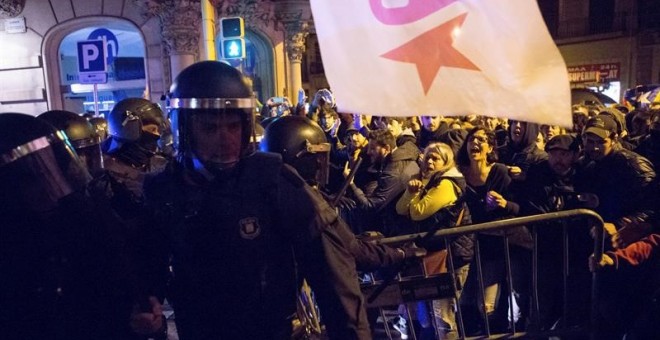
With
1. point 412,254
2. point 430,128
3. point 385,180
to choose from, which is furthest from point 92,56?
point 412,254

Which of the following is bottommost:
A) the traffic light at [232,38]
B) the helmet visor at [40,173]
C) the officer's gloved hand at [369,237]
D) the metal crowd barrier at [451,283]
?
the metal crowd barrier at [451,283]

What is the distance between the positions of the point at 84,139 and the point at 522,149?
4.01 m

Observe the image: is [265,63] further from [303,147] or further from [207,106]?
[207,106]

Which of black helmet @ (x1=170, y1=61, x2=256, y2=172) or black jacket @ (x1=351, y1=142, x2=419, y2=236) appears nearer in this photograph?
black helmet @ (x1=170, y1=61, x2=256, y2=172)

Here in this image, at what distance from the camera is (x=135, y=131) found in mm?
4641

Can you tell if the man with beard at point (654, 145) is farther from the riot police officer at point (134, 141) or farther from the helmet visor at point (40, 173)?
the helmet visor at point (40, 173)

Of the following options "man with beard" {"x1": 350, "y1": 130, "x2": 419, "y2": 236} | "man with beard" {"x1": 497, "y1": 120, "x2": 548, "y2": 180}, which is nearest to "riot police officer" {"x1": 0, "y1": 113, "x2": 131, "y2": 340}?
"man with beard" {"x1": 350, "y1": 130, "x2": 419, "y2": 236}

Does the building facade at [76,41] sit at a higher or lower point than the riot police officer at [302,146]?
higher

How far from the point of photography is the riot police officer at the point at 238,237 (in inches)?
85.8

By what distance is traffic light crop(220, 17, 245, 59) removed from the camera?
31.9 ft

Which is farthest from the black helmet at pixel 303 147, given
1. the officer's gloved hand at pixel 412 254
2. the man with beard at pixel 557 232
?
the man with beard at pixel 557 232

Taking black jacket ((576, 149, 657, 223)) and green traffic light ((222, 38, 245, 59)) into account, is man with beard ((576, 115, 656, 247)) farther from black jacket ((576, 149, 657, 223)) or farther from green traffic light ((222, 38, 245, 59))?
green traffic light ((222, 38, 245, 59))

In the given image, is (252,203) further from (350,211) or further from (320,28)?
(350,211)

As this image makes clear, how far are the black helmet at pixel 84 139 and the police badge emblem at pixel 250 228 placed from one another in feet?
5.80
